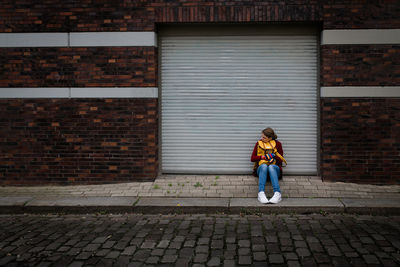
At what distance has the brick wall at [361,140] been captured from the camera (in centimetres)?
755

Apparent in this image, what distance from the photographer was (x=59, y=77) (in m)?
7.95

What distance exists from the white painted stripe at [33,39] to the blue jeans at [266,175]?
4.71 meters

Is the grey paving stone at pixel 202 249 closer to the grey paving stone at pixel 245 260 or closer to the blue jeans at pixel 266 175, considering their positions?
the grey paving stone at pixel 245 260

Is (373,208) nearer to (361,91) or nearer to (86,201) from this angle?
(361,91)

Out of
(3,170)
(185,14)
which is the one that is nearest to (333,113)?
(185,14)

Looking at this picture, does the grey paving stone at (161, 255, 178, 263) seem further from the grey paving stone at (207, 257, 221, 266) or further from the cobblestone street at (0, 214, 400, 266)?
the grey paving stone at (207, 257, 221, 266)

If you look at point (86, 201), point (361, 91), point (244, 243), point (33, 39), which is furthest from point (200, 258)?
point (33, 39)

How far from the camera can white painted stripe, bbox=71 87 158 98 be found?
785cm

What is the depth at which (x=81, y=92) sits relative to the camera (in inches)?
312

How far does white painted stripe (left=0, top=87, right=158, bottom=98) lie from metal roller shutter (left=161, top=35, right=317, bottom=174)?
577 millimetres

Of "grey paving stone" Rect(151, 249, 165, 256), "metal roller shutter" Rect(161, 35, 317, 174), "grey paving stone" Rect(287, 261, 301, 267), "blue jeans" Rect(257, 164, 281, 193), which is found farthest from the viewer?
"metal roller shutter" Rect(161, 35, 317, 174)

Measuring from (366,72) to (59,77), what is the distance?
6.20 m

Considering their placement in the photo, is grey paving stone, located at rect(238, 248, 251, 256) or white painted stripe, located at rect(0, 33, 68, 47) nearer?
grey paving stone, located at rect(238, 248, 251, 256)

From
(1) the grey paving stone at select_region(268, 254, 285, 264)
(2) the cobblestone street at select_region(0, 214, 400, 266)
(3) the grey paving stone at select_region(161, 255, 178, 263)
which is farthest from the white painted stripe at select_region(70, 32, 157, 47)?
(1) the grey paving stone at select_region(268, 254, 285, 264)
